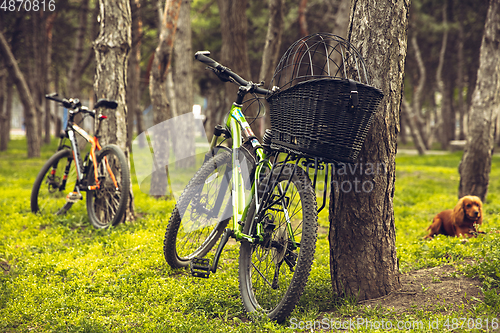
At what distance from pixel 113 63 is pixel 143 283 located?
125 inches

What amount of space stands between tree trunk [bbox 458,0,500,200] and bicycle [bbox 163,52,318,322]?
533cm

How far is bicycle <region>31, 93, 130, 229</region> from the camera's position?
16.6 ft

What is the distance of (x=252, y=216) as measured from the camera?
314 centimetres

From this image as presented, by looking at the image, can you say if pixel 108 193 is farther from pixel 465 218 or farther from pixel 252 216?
pixel 465 218

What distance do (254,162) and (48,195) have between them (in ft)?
13.8

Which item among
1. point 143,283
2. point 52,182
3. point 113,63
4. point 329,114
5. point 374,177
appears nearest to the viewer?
point 329,114

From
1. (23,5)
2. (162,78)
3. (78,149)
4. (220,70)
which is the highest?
(23,5)

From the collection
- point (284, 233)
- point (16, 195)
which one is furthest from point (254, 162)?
point (16, 195)

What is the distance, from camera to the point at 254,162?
3.29m

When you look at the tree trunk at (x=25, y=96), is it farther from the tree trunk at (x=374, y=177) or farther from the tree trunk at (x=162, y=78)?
the tree trunk at (x=374, y=177)

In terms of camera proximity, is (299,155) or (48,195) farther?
(48,195)

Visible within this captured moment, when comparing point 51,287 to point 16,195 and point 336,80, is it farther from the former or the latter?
point 16,195

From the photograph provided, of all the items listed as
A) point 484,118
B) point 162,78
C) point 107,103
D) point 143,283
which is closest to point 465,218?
point 484,118

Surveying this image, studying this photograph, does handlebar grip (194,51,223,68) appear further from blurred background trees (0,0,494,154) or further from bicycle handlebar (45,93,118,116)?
blurred background trees (0,0,494,154)
